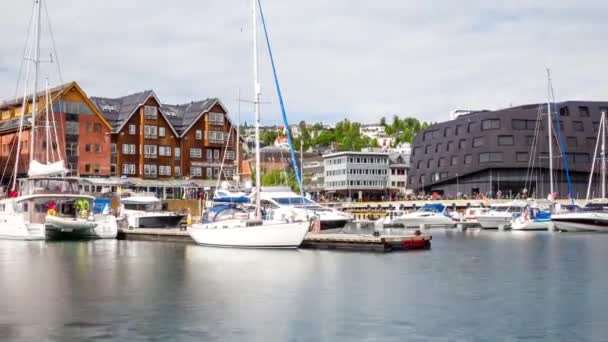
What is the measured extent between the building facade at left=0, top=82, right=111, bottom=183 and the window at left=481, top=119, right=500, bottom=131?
69.2m

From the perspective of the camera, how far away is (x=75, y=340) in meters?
22.7

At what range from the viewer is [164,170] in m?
112

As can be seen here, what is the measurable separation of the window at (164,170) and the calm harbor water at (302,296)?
192ft


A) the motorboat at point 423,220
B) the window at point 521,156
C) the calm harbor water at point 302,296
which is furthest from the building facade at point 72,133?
the window at point 521,156

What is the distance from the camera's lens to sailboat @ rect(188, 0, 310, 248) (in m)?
50.6

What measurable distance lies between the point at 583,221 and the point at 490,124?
6105cm

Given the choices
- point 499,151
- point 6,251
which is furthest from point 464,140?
point 6,251

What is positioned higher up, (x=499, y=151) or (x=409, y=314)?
(x=499, y=151)

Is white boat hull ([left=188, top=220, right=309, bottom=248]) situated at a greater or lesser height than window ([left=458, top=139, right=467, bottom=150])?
lesser

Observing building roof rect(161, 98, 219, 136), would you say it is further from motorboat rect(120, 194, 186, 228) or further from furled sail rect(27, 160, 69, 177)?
furled sail rect(27, 160, 69, 177)

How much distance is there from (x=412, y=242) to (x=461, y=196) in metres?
82.9

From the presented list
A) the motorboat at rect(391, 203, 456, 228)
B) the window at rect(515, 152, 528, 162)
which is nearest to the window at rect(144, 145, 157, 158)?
the motorboat at rect(391, 203, 456, 228)

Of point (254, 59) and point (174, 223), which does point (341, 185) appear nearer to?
point (174, 223)

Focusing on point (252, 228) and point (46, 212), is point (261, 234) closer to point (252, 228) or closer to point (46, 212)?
point (252, 228)
